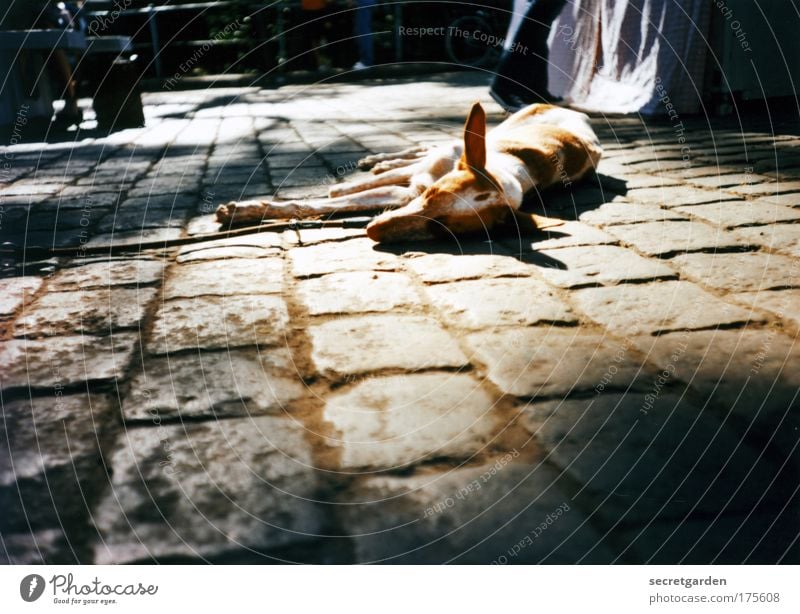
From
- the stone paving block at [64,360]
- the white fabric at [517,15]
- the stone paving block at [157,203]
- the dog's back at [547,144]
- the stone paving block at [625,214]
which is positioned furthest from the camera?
the white fabric at [517,15]

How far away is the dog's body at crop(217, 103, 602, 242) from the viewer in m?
2.64

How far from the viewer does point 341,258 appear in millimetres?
2570

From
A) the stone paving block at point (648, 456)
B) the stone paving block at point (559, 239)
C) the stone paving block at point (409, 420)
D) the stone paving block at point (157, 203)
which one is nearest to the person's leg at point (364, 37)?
the stone paving block at point (157, 203)

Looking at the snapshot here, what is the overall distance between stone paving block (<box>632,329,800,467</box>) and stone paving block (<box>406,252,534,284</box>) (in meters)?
0.61

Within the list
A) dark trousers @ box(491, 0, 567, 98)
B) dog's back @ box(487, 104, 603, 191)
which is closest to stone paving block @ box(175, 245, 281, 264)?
dog's back @ box(487, 104, 603, 191)

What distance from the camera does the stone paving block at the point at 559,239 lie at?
2.61 meters

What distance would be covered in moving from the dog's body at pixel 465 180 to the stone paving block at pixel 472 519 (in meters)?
1.45

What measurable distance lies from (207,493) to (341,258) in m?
1.38

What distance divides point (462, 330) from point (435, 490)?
0.73 m

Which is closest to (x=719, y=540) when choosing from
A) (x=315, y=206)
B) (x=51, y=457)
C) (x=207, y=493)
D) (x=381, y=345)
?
(x=207, y=493)

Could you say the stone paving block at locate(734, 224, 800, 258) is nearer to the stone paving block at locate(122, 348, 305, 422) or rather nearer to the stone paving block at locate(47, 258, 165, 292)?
the stone paving block at locate(122, 348, 305, 422)

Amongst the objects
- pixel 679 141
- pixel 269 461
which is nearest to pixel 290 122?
pixel 679 141

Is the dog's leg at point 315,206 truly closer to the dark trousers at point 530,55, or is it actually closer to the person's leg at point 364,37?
the dark trousers at point 530,55

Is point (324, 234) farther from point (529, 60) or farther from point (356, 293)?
point (529, 60)
